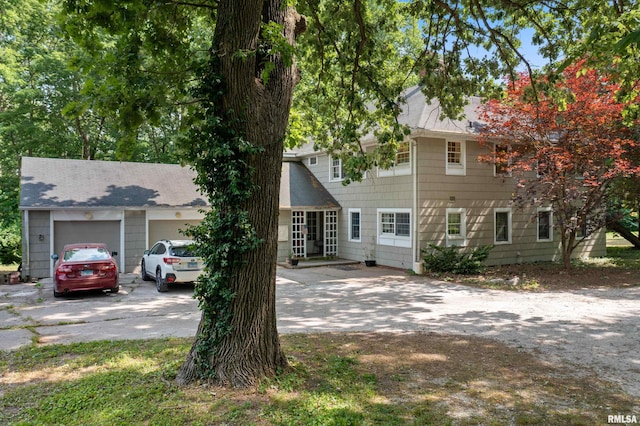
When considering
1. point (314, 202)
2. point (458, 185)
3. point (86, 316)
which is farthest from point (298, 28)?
point (314, 202)

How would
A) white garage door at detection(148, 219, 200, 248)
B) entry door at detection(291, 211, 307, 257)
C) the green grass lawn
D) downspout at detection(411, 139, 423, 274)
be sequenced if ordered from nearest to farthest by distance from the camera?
the green grass lawn, downspout at detection(411, 139, 423, 274), white garage door at detection(148, 219, 200, 248), entry door at detection(291, 211, 307, 257)

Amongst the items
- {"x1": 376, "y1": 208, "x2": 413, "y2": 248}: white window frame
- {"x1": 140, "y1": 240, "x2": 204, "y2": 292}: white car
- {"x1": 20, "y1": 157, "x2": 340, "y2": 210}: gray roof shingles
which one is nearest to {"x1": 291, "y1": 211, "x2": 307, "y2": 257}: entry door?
{"x1": 20, "y1": 157, "x2": 340, "y2": 210}: gray roof shingles

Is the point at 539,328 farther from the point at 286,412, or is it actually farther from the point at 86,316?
the point at 86,316

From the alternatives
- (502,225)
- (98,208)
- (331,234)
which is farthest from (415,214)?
(98,208)

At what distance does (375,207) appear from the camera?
18.2 meters

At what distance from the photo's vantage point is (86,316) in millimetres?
9242

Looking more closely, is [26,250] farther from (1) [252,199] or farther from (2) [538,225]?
(2) [538,225]

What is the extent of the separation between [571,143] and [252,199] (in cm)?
1304

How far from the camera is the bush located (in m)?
15.2

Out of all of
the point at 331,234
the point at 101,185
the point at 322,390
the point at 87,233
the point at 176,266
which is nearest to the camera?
the point at 322,390

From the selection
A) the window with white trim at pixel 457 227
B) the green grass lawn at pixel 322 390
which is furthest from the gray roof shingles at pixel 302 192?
the green grass lawn at pixel 322 390

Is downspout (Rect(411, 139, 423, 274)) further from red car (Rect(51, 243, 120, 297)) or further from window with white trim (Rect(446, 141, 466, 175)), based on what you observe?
red car (Rect(51, 243, 120, 297))

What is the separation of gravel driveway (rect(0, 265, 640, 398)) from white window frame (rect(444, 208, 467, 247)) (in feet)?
10.7

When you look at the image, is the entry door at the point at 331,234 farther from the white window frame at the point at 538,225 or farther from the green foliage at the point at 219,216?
the green foliage at the point at 219,216
